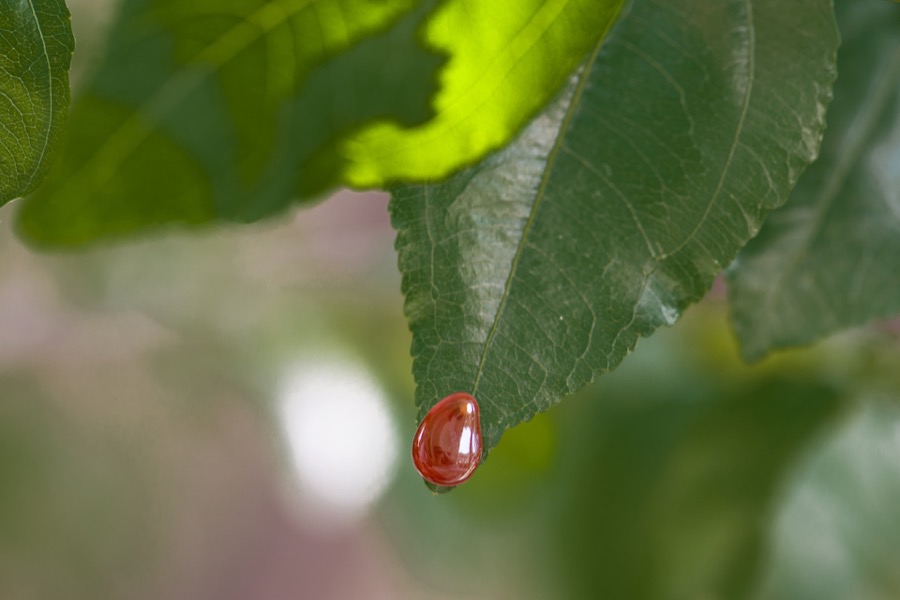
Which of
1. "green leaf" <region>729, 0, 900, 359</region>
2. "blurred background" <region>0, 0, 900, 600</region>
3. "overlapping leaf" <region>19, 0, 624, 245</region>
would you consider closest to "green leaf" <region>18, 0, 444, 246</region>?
"overlapping leaf" <region>19, 0, 624, 245</region>

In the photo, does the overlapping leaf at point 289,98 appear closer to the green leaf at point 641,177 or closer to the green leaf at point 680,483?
the green leaf at point 641,177

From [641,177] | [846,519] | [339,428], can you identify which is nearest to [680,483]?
[846,519]

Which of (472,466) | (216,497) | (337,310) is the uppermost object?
(472,466)

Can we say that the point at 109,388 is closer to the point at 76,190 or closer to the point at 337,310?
the point at 337,310

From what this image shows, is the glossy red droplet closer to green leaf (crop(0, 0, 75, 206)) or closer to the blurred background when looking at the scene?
green leaf (crop(0, 0, 75, 206))

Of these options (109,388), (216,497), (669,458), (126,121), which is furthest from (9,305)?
(126,121)

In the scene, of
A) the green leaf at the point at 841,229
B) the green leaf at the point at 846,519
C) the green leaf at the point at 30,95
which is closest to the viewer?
the green leaf at the point at 30,95

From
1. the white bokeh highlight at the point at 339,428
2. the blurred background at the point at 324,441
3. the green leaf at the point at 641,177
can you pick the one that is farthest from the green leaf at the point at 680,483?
the green leaf at the point at 641,177

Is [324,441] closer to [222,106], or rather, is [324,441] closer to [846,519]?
[846,519]
